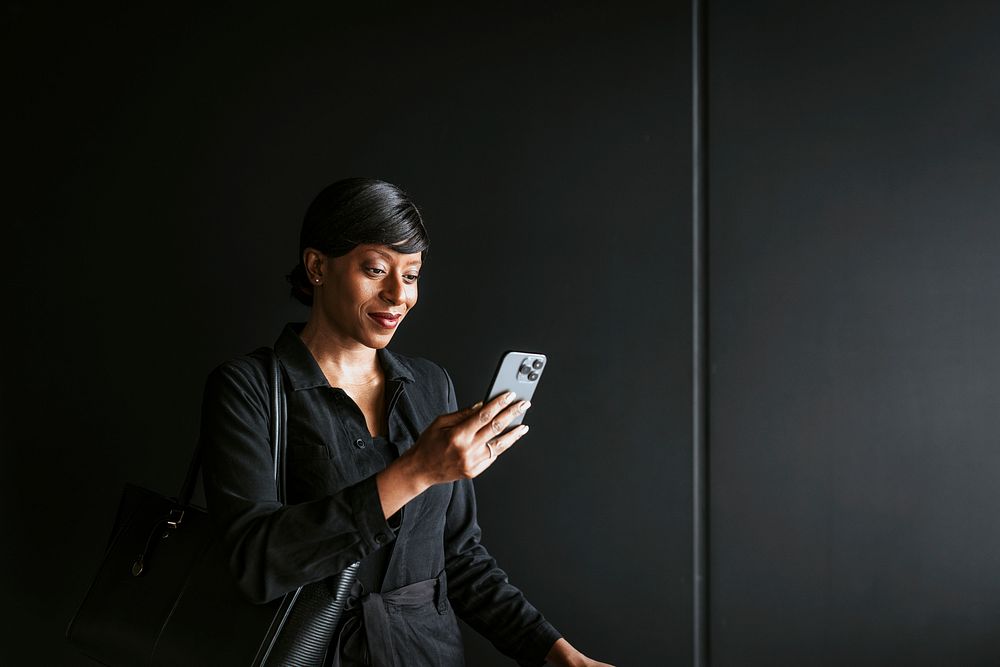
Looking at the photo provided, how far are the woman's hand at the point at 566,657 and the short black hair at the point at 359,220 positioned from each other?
2.63ft

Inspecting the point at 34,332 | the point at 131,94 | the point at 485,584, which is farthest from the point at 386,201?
the point at 34,332

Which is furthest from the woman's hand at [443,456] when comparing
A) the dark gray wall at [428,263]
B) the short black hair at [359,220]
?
the dark gray wall at [428,263]

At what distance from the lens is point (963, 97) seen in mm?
1817

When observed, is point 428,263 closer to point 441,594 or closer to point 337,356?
point 337,356

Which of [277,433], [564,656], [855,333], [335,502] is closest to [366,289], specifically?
[277,433]

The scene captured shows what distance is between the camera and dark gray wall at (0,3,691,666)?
6.42 feet

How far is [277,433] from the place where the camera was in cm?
143

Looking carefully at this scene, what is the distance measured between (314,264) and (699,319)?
2.95 ft

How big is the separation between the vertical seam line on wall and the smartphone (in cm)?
64

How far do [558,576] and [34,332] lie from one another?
1.45 meters

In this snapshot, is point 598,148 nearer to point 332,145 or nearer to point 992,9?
point 332,145

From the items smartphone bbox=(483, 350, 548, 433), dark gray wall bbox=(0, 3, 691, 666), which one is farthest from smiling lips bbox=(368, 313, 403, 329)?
dark gray wall bbox=(0, 3, 691, 666)

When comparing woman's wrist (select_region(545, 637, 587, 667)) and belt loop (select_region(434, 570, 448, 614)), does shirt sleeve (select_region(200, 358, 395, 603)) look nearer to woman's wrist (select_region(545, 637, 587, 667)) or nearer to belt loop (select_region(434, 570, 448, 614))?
belt loop (select_region(434, 570, 448, 614))

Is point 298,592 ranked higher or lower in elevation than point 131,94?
lower
